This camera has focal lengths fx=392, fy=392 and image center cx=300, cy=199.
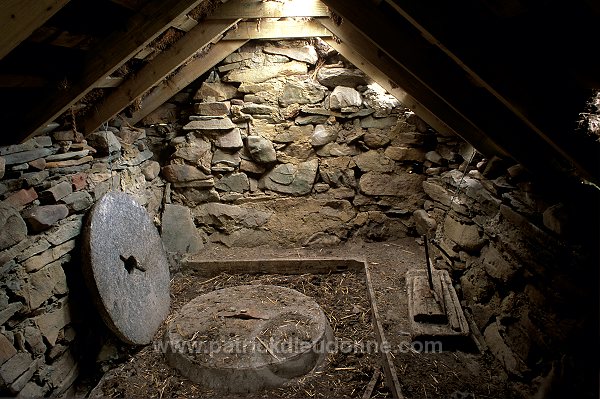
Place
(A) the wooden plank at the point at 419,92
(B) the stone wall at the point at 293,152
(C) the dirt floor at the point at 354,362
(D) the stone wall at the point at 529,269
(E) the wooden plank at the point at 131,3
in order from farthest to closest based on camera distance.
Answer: (B) the stone wall at the point at 293,152 → (A) the wooden plank at the point at 419,92 → (C) the dirt floor at the point at 354,362 → (E) the wooden plank at the point at 131,3 → (D) the stone wall at the point at 529,269

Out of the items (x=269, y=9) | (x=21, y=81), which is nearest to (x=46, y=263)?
(x=21, y=81)

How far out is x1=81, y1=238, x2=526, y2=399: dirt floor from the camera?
262 cm

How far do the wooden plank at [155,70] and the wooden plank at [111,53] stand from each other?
0.74m

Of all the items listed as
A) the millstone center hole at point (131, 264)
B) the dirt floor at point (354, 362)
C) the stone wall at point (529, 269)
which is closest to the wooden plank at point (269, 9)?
the stone wall at point (529, 269)

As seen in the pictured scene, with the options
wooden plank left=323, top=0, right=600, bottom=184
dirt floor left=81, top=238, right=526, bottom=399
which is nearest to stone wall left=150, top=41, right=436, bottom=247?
dirt floor left=81, top=238, right=526, bottom=399

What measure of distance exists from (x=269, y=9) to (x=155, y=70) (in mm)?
1096

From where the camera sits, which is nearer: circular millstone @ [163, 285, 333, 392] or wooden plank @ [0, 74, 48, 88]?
wooden plank @ [0, 74, 48, 88]

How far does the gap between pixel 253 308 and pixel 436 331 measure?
Result: 155cm

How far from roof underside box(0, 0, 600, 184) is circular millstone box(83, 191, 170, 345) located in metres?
0.79

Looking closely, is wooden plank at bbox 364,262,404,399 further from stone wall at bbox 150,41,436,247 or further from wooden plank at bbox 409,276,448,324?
stone wall at bbox 150,41,436,247

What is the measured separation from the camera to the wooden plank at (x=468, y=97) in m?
2.52

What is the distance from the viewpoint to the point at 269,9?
3.35m

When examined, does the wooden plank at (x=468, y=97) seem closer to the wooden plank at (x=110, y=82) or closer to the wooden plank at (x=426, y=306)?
the wooden plank at (x=426, y=306)

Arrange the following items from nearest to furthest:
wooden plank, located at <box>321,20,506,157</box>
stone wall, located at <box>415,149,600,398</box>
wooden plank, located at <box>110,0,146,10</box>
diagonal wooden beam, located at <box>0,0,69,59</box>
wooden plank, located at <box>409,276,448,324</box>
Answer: diagonal wooden beam, located at <box>0,0,69,59</box> → stone wall, located at <box>415,149,600,398</box> → wooden plank, located at <box>110,0,146,10</box> → wooden plank, located at <box>409,276,448,324</box> → wooden plank, located at <box>321,20,506,157</box>
